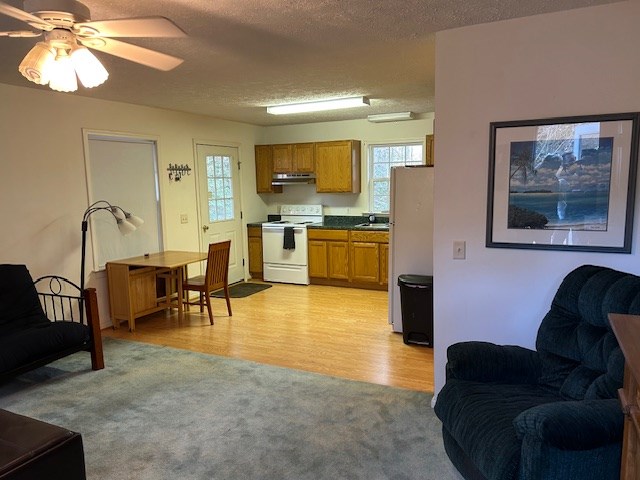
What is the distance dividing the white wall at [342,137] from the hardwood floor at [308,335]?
4.70 feet

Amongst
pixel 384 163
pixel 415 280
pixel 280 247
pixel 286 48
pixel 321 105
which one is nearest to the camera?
pixel 286 48

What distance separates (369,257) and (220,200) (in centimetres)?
220

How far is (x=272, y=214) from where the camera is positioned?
23.9 ft

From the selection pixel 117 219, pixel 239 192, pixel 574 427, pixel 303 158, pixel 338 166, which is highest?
pixel 303 158

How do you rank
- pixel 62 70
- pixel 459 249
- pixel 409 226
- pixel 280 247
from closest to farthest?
pixel 62 70, pixel 459 249, pixel 409 226, pixel 280 247

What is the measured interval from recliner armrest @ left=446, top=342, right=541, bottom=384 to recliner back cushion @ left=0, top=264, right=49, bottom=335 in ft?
10.3

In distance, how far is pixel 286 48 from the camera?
2902mm

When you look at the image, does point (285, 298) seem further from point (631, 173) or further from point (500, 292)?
point (631, 173)

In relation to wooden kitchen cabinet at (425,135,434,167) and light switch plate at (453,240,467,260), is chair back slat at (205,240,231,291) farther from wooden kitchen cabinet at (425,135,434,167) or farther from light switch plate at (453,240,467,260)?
wooden kitchen cabinet at (425,135,434,167)

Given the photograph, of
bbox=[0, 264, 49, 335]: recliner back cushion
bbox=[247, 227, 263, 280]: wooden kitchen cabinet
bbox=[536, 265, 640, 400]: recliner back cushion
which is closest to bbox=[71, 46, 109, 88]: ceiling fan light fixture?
bbox=[0, 264, 49, 335]: recliner back cushion

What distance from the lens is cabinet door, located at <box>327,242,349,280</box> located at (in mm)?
6203

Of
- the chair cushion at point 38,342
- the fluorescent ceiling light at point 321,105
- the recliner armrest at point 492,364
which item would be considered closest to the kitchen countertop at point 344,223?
the fluorescent ceiling light at point 321,105

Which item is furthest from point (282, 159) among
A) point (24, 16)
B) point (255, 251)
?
point (24, 16)

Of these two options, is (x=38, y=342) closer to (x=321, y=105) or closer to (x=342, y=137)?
(x=321, y=105)
